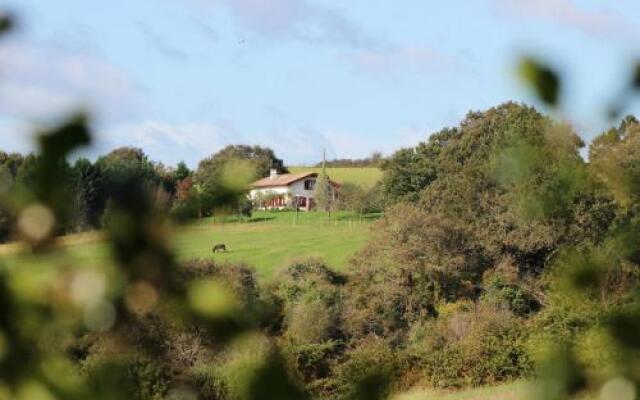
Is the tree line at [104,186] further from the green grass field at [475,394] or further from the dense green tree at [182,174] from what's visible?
the green grass field at [475,394]

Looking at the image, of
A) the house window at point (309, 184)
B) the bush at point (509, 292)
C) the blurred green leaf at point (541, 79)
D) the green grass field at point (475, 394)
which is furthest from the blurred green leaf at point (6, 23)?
the house window at point (309, 184)

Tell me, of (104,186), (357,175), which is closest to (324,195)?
(357,175)

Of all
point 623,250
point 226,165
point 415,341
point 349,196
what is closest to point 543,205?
point 623,250

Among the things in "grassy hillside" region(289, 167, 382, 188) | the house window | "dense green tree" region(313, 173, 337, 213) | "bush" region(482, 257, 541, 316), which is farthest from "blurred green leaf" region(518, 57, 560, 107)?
the house window

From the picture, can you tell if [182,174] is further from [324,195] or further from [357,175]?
[357,175]

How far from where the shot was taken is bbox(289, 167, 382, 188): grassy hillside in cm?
5368

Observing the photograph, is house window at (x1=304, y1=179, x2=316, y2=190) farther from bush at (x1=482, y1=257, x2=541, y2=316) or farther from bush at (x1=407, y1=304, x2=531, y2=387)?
bush at (x1=407, y1=304, x2=531, y2=387)

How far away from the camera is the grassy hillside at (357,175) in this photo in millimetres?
53681

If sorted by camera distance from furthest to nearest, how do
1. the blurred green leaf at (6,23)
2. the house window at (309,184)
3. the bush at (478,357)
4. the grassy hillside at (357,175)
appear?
the house window at (309,184), the grassy hillside at (357,175), the bush at (478,357), the blurred green leaf at (6,23)

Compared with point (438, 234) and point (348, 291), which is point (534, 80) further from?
point (438, 234)

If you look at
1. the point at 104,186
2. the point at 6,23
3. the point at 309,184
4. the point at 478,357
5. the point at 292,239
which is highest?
the point at 309,184

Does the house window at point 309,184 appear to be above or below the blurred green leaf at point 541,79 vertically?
above

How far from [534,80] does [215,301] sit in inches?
10.7

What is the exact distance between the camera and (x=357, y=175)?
59406 millimetres
